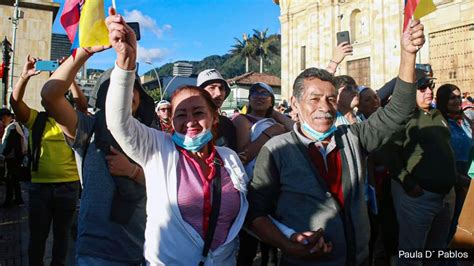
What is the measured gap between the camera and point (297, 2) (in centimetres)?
3078

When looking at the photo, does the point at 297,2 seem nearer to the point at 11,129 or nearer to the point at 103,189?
the point at 11,129

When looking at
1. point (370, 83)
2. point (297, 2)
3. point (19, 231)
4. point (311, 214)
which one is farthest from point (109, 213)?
point (297, 2)

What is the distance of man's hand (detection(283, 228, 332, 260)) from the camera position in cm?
193

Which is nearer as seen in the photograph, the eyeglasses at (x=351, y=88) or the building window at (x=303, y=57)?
the eyeglasses at (x=351, y=88)

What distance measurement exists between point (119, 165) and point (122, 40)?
768 millimetres

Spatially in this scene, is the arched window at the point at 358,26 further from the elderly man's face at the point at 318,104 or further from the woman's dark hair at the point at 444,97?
the elderly man's face at the point at 318,104

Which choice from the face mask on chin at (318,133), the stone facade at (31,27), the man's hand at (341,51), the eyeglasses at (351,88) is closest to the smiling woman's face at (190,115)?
the face mask on chin at (318,133)

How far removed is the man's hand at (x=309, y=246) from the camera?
193cm

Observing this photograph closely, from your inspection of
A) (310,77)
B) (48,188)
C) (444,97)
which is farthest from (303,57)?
(310,77)

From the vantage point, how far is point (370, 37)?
24906 mm

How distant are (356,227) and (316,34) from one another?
2861 cm

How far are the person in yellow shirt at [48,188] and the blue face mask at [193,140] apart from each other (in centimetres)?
226

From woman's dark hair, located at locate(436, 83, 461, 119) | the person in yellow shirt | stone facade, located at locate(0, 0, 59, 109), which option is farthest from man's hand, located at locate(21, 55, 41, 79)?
stone facade, located at locate(0, 0, 59, 109)

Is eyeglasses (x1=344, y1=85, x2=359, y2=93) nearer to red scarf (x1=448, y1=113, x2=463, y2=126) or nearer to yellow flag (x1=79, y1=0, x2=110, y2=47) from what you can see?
red scarf (x1=448, y1=113, x2=463, y2=126)
